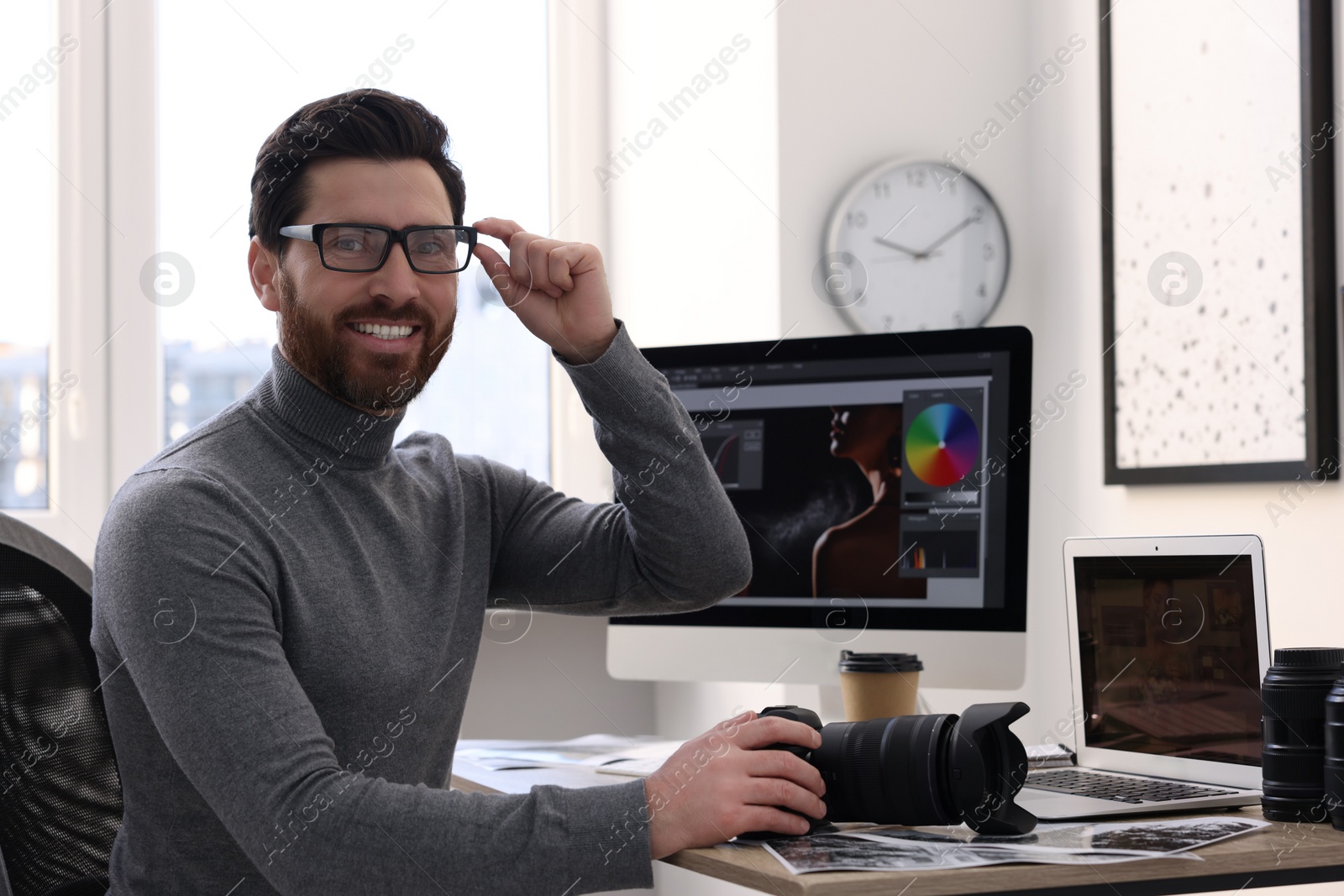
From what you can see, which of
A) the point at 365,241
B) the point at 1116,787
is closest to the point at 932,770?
the point at 1116,787

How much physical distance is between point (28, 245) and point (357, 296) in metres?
1.59

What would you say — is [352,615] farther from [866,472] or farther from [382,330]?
[866,472]

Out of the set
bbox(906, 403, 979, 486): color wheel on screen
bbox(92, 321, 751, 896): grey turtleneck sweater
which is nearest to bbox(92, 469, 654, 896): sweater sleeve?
bbox(92, 321, 751, 896): grey turtleneck sweater

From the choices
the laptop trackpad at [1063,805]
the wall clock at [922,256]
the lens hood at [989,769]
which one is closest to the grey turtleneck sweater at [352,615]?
the lens hood at [989,769]

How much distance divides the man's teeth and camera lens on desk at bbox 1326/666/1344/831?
911 mm

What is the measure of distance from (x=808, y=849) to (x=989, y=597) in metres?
0.66

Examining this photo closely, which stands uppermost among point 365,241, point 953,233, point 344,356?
point 953,233

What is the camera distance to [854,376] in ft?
5.35

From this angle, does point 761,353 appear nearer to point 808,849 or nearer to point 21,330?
point 808,849

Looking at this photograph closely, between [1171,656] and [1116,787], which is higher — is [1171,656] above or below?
above

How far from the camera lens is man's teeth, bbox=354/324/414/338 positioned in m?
1.33

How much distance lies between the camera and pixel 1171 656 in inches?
51.6

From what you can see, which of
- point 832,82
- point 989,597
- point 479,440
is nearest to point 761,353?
point 989,597

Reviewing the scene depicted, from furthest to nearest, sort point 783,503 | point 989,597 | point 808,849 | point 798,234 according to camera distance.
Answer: point 798,234 < point 783,503 < point 989,597 < point 808,849
